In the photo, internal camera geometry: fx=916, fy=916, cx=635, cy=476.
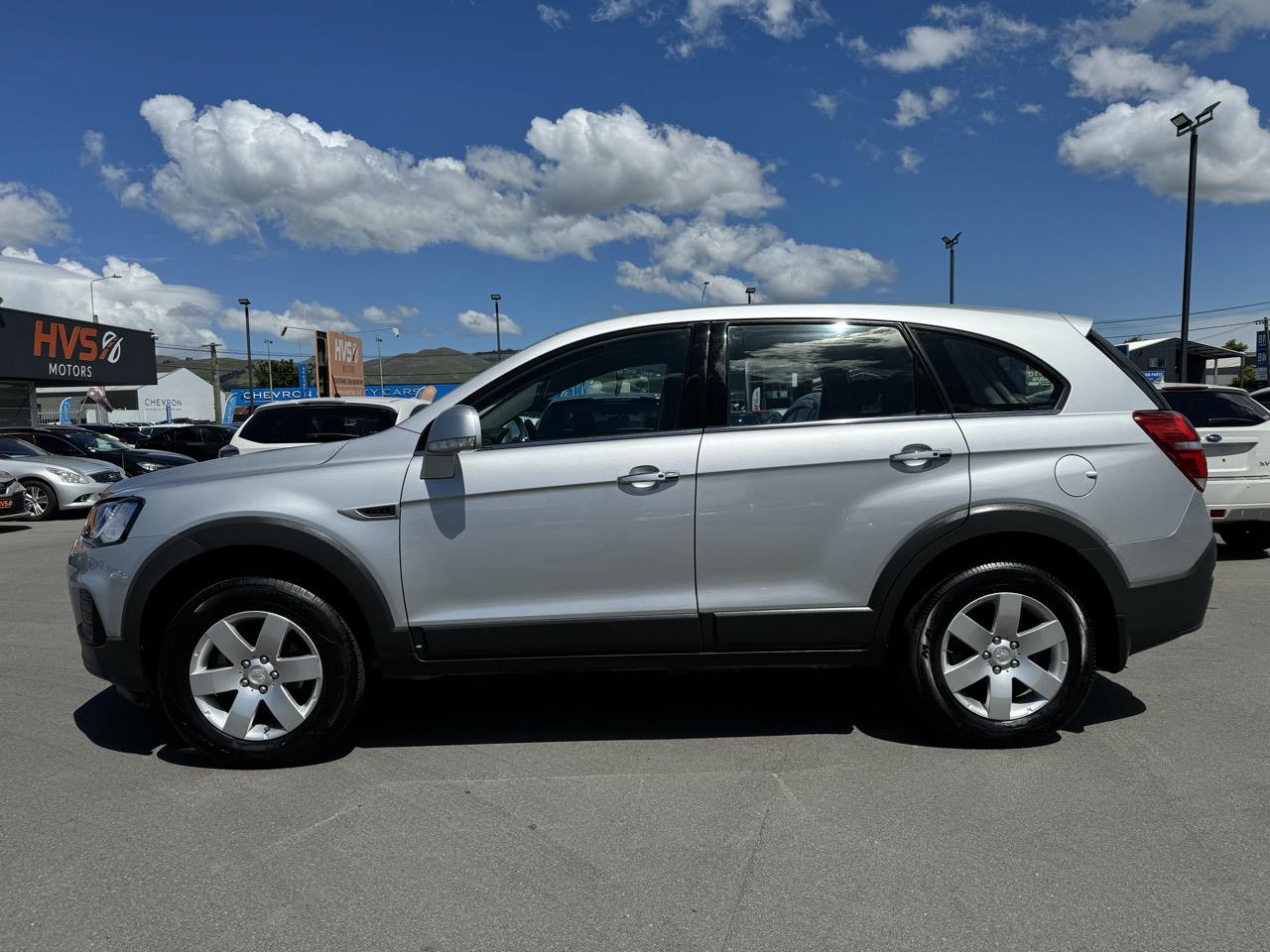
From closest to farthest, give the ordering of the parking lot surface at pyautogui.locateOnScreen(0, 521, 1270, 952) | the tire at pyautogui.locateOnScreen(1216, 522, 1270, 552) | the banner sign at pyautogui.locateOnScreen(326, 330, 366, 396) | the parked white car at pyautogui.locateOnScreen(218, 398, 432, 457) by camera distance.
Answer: the parking lot surface at pyautogui.locateOnScreen(0, 521, 1270, 952)
the tire at pyautogui.locateOnScreen(1216, 522, 1270, 552)
the parked white car at pyautogui.locateOnScreen(218, 398, 432, 457)
the banner sign at pyautogui.locateOnScreen(326, 330, 366, 396)

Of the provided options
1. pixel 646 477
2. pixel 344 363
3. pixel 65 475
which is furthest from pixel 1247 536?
pixel 344 363

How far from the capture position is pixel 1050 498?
12.2 feet

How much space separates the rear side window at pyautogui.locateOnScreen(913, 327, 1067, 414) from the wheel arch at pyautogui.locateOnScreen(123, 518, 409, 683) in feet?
8.19

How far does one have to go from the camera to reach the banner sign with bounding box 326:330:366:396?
103ft

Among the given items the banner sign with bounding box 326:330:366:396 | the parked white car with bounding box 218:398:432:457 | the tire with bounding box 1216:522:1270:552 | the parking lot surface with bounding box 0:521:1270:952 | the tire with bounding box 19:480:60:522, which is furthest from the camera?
the banner sign with bounding box 326:330:366:396

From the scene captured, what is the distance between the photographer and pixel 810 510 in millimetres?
3676

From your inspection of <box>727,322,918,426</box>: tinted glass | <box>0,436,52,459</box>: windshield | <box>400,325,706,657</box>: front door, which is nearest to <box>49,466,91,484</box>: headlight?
<box>0,436,52,459</box>: windshield

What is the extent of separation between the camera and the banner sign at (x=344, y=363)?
103 ft

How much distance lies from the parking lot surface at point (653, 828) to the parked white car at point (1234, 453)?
3743 millimetres

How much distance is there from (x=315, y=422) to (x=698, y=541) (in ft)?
25.3

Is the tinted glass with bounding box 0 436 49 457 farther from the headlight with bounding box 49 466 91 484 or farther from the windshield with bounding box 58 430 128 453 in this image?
the windshield with bounding box 58 430 128 453

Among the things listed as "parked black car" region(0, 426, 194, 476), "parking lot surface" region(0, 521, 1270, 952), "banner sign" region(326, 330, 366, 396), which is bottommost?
"parking lot surface" region(0, 521, 1270, 952)

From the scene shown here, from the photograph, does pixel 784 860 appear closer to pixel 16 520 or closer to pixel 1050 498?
pixel 1050 498

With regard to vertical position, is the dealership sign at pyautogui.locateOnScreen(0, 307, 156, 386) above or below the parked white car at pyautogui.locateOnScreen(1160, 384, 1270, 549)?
above
